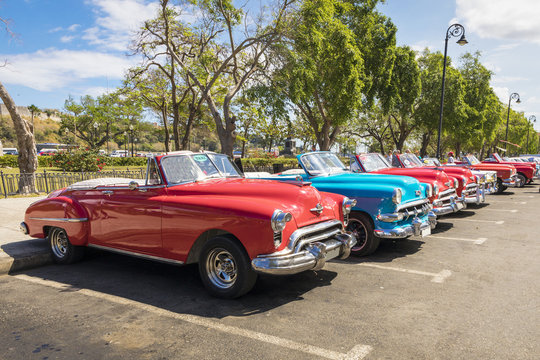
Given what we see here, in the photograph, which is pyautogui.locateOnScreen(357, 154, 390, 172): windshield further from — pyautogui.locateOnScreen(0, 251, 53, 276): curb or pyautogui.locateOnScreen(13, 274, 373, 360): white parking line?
pyautogui.locateOnScreen(0, 251, 53, 276): curb

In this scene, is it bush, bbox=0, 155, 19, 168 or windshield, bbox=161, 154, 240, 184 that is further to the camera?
bush, bbox=0, 155, 19, 168

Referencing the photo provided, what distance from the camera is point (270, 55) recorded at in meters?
18.6

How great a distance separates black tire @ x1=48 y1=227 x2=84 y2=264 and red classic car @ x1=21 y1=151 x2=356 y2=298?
0.02 metres

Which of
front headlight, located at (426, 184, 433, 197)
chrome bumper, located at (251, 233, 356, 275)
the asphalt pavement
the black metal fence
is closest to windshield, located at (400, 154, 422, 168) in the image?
front headlight, located at (426, 184, 433, 197)

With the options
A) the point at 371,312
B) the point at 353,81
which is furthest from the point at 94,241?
the point at 353,81

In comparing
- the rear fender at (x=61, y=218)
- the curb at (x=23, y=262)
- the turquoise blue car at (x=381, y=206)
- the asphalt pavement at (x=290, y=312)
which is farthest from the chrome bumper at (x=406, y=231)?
the curb at (x=23, y=262)

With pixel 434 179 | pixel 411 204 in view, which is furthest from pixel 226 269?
pixel 434 179

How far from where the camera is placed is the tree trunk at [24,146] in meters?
13.1

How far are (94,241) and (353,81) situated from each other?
16.9m

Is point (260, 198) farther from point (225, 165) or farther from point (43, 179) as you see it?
point (43, 179)

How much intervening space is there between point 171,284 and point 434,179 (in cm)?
652

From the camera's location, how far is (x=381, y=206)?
6.21 m

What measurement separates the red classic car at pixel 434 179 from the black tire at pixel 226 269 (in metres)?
5.04

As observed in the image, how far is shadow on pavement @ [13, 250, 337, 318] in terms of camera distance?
428 cm
